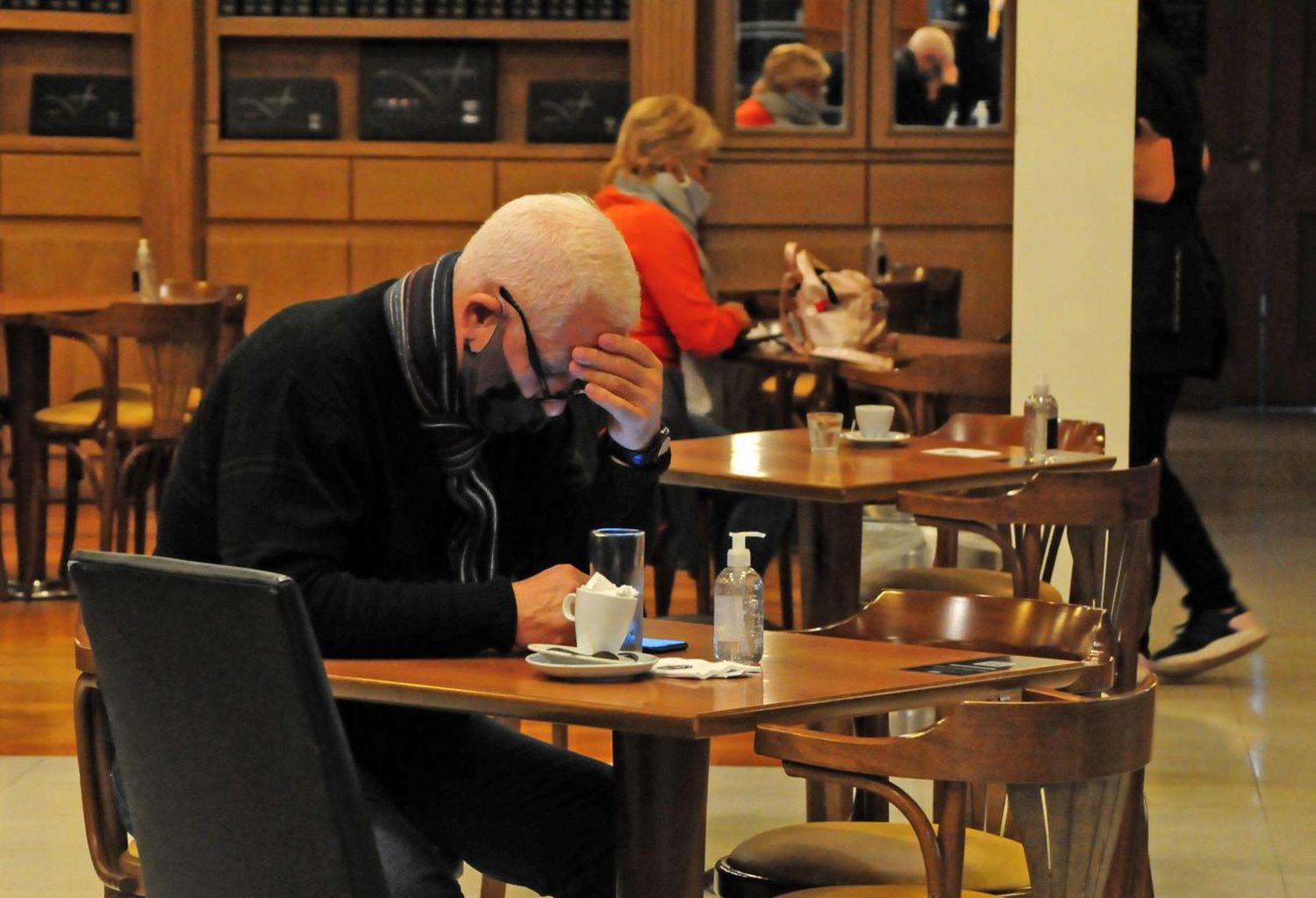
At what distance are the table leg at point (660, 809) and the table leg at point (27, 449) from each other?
4.76m

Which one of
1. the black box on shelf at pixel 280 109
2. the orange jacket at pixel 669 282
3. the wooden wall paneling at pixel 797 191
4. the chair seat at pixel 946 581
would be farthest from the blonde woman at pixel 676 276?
the black box on shelf at pixel 280 109

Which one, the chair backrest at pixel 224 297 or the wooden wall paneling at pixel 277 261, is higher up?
the wooden wall paneling at pixel 277 261

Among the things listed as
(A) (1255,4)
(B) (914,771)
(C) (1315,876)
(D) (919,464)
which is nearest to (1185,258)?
(D) (919,464)

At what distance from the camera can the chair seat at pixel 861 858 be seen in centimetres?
248

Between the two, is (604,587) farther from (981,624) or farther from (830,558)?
(830,558)

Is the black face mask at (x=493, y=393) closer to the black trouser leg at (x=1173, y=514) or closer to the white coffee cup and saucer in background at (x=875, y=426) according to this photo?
the white coffee cup and saucer in background at (x=875, y=426)

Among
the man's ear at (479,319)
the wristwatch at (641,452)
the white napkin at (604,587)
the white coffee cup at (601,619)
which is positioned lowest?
the white coffee cup at (601,619)

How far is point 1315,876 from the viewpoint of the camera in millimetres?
3943

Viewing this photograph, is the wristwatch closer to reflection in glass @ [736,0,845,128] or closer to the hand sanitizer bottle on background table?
the hand sanitizer bottle on background table

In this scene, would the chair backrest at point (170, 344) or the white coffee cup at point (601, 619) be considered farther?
the chair backrest at point (170, 344)

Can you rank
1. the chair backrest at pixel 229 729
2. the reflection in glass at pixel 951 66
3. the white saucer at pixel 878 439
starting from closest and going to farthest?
the chair backrest at pixel 229 729
the white saucer at pixel 878 439
the reflection in glass at pixel 951 66

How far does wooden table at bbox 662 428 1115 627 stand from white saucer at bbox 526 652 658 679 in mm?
1595

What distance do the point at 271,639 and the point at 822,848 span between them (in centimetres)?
103

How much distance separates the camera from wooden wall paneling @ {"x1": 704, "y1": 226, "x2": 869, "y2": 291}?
26.9 ft
